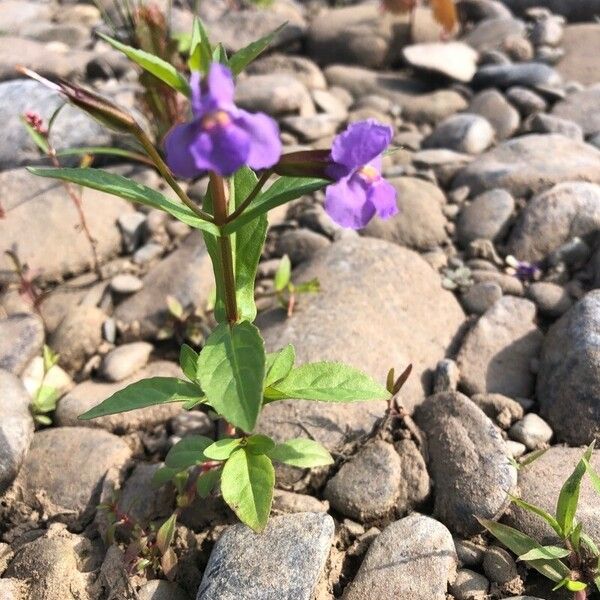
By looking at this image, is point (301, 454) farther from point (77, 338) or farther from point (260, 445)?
point (77, 338)

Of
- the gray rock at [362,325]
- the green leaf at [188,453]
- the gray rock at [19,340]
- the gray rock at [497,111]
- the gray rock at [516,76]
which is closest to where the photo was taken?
the green leaf at [188,453]

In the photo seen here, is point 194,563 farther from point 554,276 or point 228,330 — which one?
point 554,276

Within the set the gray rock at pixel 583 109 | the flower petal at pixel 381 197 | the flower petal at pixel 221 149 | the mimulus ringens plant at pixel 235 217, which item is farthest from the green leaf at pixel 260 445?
the gray rock at pixel 583 109

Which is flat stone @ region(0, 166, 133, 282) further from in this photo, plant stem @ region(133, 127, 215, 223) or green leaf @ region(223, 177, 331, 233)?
green leaf @ region(223, 177, 331, 233)

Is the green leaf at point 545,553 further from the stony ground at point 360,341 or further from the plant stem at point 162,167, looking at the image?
the plant stem at point 162,167

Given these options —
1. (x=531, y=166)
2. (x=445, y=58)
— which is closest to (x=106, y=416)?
(x=531, y=166)

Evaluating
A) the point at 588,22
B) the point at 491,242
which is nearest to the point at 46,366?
the point at 491,242

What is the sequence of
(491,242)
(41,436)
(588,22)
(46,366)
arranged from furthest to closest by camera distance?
1. (588,22)
2. (491,242)
3. (46,366)
4. (41,436)

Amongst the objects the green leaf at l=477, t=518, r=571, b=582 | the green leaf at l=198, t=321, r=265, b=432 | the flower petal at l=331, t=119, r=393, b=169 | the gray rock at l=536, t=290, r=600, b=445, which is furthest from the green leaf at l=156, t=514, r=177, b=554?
the gray rock at l=536, t=290, r=600, b=445
